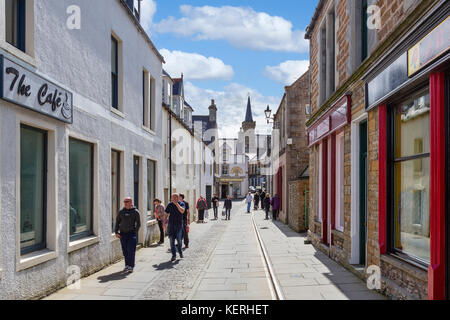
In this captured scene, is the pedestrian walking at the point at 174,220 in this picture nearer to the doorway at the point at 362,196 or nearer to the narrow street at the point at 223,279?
the narrow street at the point at 223,279

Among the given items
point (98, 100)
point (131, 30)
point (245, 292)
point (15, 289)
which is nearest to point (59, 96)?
point (98, 100)

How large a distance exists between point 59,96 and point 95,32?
259 centimetres

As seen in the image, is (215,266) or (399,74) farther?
(215,266)

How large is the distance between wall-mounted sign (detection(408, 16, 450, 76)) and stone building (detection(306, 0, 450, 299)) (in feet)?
0.04

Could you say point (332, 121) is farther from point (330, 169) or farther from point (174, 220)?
point (174, 220)

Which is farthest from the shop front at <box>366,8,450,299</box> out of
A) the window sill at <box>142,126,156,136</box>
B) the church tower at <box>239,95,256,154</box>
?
the church tower at <box>239,95,256,154</box>

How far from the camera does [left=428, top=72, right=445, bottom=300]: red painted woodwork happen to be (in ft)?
16.3

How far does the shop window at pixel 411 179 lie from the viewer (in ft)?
18.9

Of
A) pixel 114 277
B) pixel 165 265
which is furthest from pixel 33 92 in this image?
pixel 165 265

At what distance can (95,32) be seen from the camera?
930 cm

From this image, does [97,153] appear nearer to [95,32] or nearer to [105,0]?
[95,32]

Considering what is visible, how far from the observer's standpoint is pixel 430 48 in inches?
199

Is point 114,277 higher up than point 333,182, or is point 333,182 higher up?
point 333,182

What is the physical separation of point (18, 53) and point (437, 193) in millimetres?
6039
